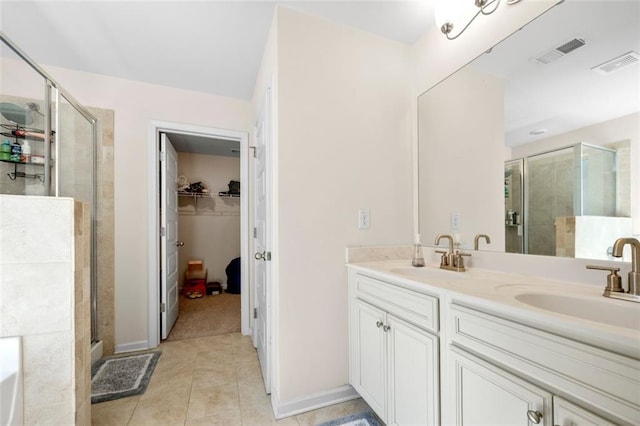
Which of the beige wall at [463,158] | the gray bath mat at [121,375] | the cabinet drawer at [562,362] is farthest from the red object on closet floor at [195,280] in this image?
the cabinet drawer at [562,362]

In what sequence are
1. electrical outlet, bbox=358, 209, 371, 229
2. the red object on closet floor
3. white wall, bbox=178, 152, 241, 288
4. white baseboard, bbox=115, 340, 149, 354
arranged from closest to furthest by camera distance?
electrical outlet, bbox=358, 209, 371, 229 < white baseboard, bbox=115, 340, 149, 354 < the red object on closet floor < white wall, bbox=178, 152, 241, 288

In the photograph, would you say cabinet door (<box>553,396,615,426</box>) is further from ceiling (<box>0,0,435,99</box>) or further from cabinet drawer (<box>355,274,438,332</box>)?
ceiling (<box>0,0,435,99</box>)

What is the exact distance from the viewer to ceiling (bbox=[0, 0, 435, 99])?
5.11 ft

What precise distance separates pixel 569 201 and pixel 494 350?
0.77 meters

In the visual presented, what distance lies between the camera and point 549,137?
46.2 inches

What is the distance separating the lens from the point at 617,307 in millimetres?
820

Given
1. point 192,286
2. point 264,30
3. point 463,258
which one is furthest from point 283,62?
point 192,286

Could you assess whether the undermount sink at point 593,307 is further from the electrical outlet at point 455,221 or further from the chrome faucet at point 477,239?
the electrical outlet at point 455,221

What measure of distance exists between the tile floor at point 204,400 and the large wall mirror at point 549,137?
4.55 ft

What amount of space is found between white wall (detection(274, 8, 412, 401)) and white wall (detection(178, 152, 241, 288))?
3427 mm

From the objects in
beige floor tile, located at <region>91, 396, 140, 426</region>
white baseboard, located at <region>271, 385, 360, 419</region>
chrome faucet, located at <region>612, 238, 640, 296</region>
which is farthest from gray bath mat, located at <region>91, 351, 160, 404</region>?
chrome faucet, located at <region>612, 238, 640, 296</region>

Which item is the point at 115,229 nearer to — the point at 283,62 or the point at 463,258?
the point at 283,62

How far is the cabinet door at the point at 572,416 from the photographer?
0.59 m

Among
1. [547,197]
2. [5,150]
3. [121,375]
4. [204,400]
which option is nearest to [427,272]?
[547,197]
